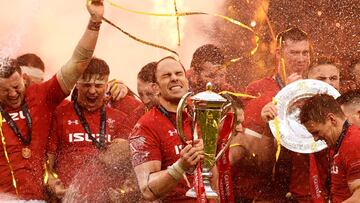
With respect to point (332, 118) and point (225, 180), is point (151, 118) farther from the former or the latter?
point (332, 118)

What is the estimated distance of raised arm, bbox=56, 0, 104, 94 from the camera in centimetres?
640

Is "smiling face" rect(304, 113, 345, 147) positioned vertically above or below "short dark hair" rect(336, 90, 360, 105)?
below

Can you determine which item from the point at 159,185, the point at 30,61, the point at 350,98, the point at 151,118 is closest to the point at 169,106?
the point at 151,118

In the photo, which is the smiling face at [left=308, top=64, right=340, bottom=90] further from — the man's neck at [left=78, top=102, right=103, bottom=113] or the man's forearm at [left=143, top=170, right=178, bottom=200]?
the man's forearm at [left=143, top=170, right=178, bottom=200]

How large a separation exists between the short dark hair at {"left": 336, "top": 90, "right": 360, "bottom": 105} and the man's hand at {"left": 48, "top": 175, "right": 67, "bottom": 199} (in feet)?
7.13

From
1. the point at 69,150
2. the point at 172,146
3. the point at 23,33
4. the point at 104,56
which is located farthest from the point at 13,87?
the point at 23,33

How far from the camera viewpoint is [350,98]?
264 inches

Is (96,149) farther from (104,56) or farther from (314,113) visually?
(104,56)

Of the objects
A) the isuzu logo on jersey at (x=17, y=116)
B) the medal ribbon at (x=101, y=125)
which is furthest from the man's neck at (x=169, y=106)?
the isuzu logo on jersey at (x=17, y=116)

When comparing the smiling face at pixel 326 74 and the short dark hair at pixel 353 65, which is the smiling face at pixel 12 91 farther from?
the short dark hair at pixel 353 65

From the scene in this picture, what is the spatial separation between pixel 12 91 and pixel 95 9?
2.89 ft

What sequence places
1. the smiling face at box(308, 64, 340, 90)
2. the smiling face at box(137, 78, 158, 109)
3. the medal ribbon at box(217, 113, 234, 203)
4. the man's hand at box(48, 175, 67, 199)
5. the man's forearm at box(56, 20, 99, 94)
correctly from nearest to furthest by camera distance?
the medal ribbon at box(217, 113, 234, 203) < the man's forearm at box(56, 20, 99, 94) < the man's hand at box(48, 175, 67, 199) < the smiling face at box(308, 64, 340, 90) < the smiling face at box(137, 78, 158, 109)

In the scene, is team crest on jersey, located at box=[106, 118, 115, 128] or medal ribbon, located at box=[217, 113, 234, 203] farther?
team crest on jersey, located at box=[106, 118, 115, 128]

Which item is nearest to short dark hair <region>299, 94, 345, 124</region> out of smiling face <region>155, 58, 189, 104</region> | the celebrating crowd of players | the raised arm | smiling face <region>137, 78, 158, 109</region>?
the celebrating crowd of players
